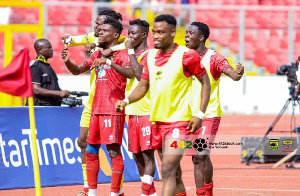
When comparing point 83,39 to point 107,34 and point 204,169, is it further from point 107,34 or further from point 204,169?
point 204,169

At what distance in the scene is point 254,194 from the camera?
41.0 feet

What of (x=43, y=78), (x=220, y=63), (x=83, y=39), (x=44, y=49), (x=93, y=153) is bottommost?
(x=93, y=153)

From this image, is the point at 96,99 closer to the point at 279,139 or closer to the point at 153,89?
the point at 153,89

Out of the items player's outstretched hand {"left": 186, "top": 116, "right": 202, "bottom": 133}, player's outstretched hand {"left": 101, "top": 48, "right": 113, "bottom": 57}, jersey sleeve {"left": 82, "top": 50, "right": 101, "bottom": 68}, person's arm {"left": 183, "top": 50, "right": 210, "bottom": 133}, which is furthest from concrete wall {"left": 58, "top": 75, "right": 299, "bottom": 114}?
player's outstretched hand {"left": 186, "top": 116, "right": 202, "bottom": 133}

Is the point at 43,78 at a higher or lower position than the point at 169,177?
higher

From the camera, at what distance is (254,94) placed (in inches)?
1193

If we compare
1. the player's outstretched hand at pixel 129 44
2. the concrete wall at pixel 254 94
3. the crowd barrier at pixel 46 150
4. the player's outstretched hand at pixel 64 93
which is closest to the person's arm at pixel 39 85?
the player's outstretched hand at pixel 64 93

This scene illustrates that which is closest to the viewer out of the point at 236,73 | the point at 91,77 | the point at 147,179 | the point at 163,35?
the point at 163,35

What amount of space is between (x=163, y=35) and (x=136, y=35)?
201cm

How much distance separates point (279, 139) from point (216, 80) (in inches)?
227

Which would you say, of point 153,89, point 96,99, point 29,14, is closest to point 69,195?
point 96,99

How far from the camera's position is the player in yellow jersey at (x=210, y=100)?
1077 centimetres

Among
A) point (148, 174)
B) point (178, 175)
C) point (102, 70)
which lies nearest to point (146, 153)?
point (148, 174)

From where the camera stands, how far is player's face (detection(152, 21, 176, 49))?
9.27 m
